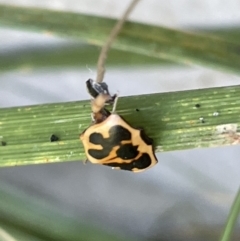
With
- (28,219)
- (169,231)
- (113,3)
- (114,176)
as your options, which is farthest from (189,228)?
(113,3)

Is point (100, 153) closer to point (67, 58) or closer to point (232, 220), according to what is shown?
point (232, 220)

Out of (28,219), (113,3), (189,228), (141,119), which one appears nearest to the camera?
(141,119)

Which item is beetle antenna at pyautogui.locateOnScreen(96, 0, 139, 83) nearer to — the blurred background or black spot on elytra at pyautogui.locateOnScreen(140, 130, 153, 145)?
black spot on elytra at pyautogui.locateOnScreen(140, 130, 153, 145)

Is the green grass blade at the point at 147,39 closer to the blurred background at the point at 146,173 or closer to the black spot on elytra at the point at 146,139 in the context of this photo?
the black spot on elytra at the point at 146,139

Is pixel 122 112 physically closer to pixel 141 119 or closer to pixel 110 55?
pixel 141 119

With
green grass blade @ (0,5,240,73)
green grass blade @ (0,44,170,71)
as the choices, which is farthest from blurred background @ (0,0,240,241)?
green grass blade @ (0,5,240,73)

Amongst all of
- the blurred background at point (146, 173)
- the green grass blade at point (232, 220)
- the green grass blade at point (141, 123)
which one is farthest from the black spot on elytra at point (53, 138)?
the blurred background at point (146, 173)
